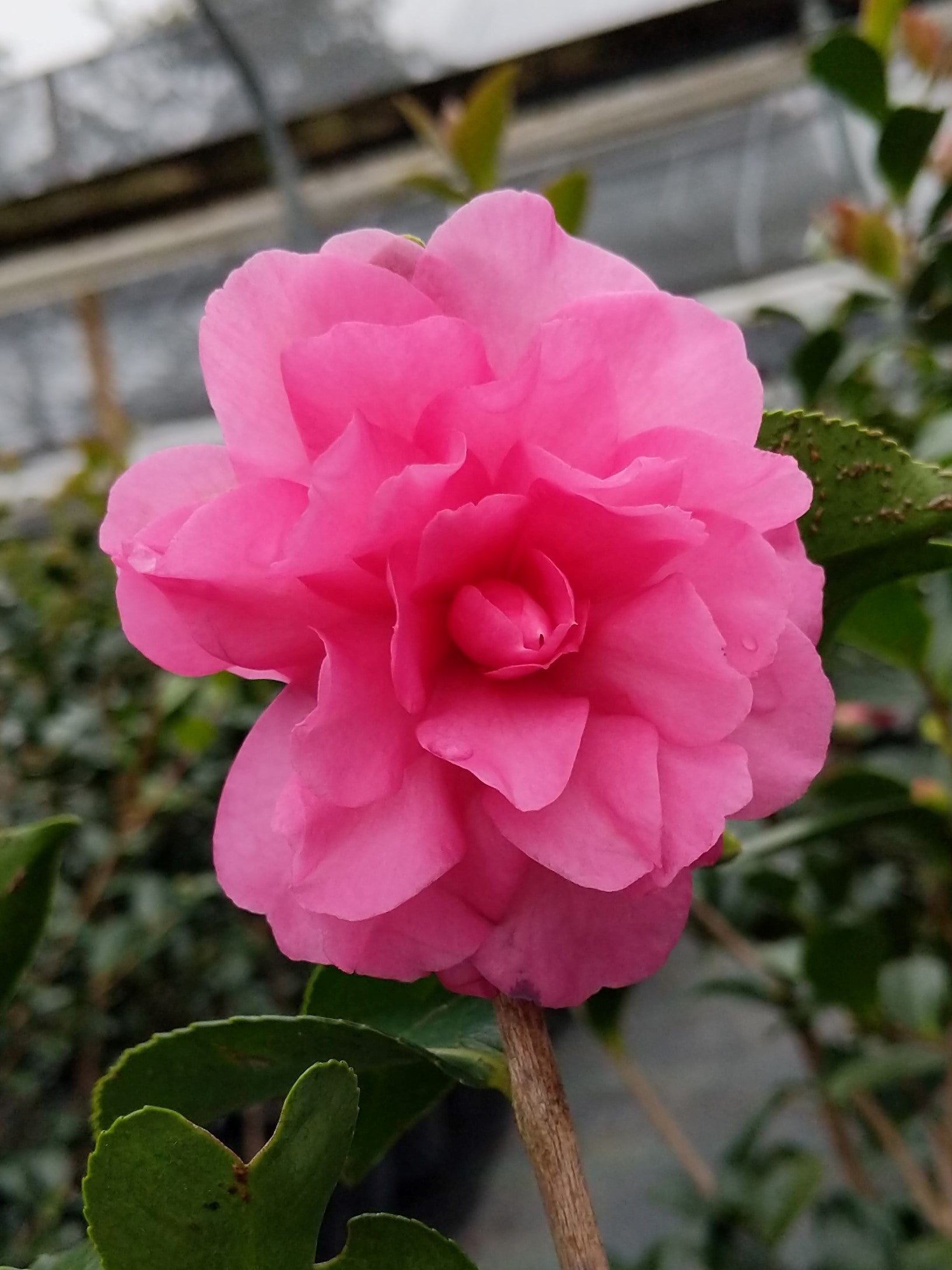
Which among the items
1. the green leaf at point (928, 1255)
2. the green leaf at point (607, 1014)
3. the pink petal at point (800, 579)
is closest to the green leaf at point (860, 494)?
the pink petal at point (800, 579)

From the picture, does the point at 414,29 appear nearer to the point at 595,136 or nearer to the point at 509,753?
the point at 595,136

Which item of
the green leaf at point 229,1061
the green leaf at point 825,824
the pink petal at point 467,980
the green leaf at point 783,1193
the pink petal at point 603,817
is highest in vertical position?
the pink petal at point 603,817

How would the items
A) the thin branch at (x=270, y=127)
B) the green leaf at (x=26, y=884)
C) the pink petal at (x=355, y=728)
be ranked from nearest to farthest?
the pink petal at (x=355, y=728), the green leaf at (x=26, y=884), the thin branch at (x=270, y=127)

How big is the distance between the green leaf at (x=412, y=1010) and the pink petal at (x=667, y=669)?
5.1 inches

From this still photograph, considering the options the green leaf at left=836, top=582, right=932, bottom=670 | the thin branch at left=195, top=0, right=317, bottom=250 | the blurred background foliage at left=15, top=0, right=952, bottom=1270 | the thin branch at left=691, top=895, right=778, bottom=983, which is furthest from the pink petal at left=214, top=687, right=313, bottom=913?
the thin branch at left=195, top=0, right=317, bottom=250

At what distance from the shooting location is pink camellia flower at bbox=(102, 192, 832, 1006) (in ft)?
0.90

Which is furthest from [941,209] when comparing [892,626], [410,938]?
[410,938]

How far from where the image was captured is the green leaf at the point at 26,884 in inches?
17.3

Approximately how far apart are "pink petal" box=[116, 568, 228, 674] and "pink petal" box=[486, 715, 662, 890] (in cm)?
10

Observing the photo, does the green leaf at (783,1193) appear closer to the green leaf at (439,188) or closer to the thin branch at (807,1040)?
the thin branch at (807,1040)

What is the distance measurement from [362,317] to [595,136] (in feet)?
10.8

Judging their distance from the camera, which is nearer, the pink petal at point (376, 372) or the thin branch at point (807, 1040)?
the pink petal at point (376, 372)

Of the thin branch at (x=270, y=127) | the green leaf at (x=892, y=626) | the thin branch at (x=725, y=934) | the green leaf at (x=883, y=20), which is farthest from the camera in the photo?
the thin branch at (x=270, y=127)

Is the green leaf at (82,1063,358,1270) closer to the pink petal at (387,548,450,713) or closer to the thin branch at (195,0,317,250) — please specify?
the pink petal at (387,548,450,713)
